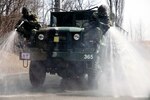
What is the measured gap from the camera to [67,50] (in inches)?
541

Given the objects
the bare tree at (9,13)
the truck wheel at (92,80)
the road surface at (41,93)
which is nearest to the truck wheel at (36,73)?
the road surface at (41,93)

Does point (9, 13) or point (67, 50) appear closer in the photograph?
point (67, 50)

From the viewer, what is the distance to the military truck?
13383mm

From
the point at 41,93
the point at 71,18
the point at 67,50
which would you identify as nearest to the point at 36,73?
the point at 67,50

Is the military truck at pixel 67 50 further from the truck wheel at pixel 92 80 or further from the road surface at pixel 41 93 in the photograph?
the road surface at pixel 41 93

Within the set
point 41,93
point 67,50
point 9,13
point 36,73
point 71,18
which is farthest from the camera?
point 9,13

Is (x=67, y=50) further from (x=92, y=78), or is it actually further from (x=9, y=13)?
(x=9, y=13)

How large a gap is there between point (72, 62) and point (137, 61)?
1.90 m

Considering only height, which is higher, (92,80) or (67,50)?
(67,50)

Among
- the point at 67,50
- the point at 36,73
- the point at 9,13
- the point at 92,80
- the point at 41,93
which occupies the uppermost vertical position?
the point at 9,13

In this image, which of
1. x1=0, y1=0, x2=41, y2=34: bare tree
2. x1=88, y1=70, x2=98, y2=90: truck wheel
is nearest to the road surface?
x1=88, y1=70, x2=98, y2=90: truck wheel

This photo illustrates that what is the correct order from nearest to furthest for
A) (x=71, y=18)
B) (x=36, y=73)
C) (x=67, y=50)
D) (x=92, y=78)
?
(x=67, y=50)
(x=92, y=78)
(x=36, y=73)
(x=71, y=18)

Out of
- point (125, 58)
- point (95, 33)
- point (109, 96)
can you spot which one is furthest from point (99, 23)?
point (109, 96)

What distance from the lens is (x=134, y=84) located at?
13.0 meters
